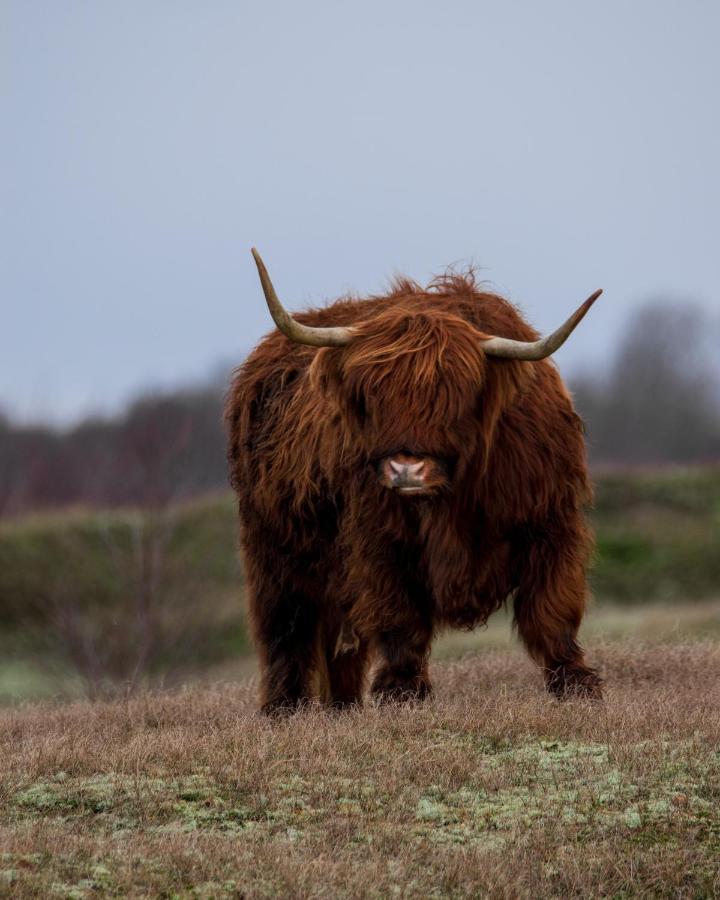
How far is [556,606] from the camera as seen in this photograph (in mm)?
7473

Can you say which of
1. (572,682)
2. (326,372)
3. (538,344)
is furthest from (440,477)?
(572,682)

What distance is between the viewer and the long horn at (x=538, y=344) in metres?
6.87

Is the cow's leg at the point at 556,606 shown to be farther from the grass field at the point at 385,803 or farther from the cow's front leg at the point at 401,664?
the cow's front leg at the point at 401,664

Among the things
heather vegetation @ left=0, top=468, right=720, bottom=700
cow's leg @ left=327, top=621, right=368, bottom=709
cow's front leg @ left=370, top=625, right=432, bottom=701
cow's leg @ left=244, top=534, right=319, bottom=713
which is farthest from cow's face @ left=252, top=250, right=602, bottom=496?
heather vegetation @ left=0, top=468, right=720, bottom=700

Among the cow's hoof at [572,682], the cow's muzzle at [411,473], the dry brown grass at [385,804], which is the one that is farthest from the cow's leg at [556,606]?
the cow's muzzle at [411,473]

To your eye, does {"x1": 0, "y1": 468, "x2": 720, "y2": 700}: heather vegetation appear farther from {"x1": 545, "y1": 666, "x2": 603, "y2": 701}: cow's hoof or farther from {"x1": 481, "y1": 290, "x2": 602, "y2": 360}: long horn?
{"x1": 481, "y1": 290, "x2": 602, "y2": 360}: long horn

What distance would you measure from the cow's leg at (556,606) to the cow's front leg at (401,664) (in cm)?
52

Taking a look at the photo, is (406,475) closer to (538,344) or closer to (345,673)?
(538,344)

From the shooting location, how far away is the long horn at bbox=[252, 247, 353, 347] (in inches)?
286

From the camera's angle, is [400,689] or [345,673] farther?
[345,673]

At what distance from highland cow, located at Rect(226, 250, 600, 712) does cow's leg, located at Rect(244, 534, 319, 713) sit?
0.53m

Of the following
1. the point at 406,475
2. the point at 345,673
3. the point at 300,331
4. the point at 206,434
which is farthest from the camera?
the point at 206,434

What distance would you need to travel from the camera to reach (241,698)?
966 centimetres

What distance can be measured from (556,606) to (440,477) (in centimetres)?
103
